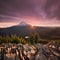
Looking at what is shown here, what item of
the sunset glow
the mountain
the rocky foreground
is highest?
the sunset glow

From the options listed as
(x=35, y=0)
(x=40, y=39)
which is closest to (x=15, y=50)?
(x=40, y=39)

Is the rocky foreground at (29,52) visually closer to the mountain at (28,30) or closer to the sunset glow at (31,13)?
the mountain at (28,30)

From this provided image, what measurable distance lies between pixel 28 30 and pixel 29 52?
339mm

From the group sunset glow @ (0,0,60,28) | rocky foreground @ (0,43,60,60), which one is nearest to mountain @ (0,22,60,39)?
sunset glow @ (0,0,60,28)

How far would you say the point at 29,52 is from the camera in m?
→ 2.91

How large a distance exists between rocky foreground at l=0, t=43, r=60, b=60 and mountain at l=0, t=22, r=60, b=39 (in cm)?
17

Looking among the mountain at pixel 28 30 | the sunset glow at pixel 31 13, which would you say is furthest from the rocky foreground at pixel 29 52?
the sunset glow at pixel 31 13

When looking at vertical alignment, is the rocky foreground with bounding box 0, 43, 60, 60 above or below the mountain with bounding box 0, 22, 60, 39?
below

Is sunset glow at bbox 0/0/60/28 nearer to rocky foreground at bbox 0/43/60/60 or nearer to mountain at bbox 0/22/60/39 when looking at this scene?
mountain at bbox 0/22/60/39

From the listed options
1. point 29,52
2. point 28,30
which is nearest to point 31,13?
point 28,30

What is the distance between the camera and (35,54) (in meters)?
2.93

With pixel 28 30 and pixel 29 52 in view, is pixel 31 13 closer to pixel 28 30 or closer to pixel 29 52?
pixel 28 30

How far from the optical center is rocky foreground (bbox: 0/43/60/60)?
284cm

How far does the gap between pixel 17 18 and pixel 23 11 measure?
146 millimetres
